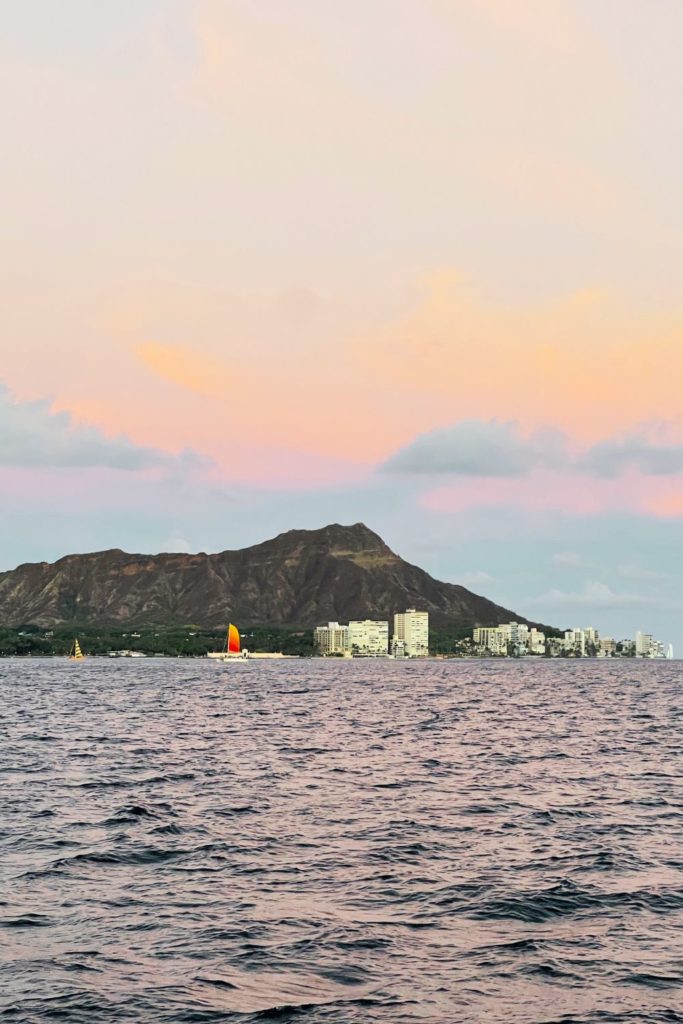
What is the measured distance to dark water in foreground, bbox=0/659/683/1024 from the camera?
23.7m

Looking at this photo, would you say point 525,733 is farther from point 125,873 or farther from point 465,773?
point 125,873

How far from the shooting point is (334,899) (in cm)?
3231

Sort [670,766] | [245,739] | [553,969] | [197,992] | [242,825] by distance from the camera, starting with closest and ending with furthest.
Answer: [197,992] < [553,969] < [242,825] < [670,766] < [245,739]

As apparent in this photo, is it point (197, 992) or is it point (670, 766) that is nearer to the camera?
point (197, 992)

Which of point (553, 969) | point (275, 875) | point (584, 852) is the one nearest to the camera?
point (553, 969)

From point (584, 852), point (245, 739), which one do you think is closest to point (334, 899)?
point (584, 852)

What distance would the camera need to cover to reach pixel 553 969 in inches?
1016

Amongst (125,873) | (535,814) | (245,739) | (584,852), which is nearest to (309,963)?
(125,873)

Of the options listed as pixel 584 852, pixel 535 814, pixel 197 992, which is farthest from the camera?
pixel 535 814

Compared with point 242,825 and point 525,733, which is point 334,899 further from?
point 525,733

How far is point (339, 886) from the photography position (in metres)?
34.0

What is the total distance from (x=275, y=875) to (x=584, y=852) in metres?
12.5

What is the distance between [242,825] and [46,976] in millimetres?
20277

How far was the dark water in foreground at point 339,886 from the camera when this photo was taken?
2366cm
